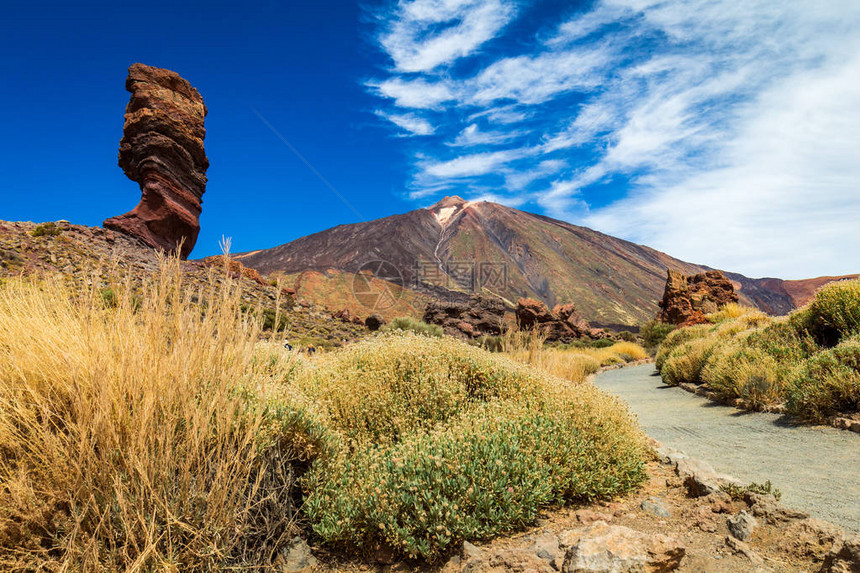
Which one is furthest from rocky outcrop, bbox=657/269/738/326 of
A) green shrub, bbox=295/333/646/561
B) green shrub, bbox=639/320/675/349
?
green shrub, bbox=295/333/646/561

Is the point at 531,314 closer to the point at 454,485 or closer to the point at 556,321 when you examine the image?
the point at 556,321

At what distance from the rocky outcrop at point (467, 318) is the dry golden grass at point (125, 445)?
920 inches

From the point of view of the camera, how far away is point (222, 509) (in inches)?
95.6

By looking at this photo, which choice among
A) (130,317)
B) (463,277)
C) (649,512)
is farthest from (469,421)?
(463,277)

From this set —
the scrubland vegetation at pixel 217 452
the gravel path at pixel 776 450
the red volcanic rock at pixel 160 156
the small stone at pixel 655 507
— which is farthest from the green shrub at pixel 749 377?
the red volcanic rock at pixel 160 156

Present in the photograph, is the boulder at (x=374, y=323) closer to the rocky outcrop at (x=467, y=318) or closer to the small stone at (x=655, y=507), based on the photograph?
the rocky outcrop at (x=467, y=318)

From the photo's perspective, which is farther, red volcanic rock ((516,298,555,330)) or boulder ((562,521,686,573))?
red volcanic rock ((516,298,555,330))

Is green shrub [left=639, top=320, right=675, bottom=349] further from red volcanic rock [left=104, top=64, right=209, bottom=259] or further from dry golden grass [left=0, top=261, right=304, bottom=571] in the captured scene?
red volcanic rock [left=104, top=64, right=209, bottom=259]

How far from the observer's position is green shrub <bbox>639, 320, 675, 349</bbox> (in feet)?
76.9

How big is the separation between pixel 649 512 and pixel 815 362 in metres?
4.77

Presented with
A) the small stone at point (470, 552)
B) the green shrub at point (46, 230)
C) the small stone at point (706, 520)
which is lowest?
the small stone at point (470, 552)

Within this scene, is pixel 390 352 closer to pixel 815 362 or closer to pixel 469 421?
pixel 469 421

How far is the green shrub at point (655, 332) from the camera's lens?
2344 centimetres

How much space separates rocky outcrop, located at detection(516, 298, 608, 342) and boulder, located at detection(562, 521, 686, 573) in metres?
33.7
